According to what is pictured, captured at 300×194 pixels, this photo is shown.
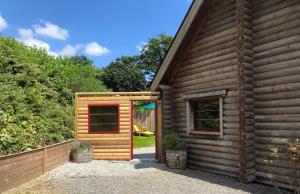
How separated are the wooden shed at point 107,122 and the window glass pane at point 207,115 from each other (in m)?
2.84

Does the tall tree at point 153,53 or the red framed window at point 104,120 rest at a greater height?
the tall tree at point 153,53

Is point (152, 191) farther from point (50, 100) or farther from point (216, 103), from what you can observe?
point (50, 100)

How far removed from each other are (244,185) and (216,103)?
2.99 metres

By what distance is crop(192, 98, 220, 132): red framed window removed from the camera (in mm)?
10797

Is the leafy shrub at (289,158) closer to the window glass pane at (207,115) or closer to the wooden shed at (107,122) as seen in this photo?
the window glass pane at (207,115)

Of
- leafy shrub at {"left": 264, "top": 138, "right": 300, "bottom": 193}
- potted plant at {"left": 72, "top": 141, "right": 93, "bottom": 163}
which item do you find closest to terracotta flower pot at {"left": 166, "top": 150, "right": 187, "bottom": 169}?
leafy shrub at {"left": 264, "top": 138, "right": 300, "bottom": 193}

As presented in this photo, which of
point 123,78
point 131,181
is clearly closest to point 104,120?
point 131,181

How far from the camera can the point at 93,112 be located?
45.6 feet

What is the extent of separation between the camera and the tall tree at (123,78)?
143ft

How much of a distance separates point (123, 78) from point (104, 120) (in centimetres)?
2992

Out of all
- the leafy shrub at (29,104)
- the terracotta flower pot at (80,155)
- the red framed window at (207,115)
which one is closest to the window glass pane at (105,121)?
the terracotta flower pot at (80,155)

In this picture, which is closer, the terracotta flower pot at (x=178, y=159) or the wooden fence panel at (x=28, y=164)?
the wooden fence panel at (x=28, y=164)

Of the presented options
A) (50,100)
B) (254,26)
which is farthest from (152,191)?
(50,100)

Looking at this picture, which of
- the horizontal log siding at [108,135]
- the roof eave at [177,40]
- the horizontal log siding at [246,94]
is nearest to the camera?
the horizontal log siding at [246,94]
